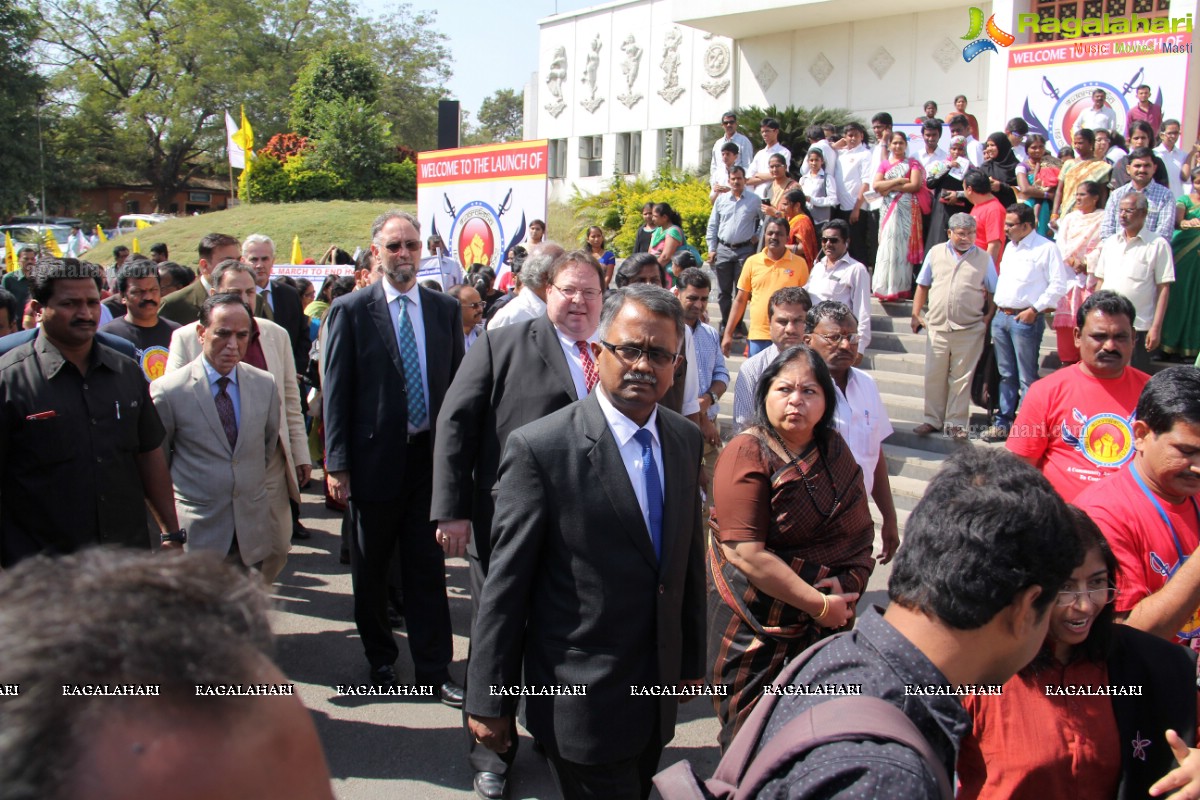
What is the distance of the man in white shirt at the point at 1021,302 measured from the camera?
25.0 ft

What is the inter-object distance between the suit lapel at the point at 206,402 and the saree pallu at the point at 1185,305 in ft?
24.3

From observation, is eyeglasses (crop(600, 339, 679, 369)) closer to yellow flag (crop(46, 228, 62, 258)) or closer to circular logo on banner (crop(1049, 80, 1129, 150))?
circular logo on banner (crop(1049, 80, 1129, 150))

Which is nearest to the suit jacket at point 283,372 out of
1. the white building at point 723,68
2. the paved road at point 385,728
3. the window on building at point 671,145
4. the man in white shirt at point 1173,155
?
the paved road at point 385,728

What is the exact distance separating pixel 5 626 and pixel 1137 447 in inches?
119

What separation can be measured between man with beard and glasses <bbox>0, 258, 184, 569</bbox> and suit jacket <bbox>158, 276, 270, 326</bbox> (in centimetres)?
292

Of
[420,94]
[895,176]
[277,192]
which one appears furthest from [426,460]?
[420,94]

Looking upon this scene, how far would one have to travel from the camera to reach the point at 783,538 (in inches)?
131

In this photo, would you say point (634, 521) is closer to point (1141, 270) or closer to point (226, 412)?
point (226, 412)

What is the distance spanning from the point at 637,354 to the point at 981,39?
21.9 meters

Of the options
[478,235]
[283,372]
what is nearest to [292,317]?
[283,372]

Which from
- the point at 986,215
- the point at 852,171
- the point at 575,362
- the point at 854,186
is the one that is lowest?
the point at 575,362

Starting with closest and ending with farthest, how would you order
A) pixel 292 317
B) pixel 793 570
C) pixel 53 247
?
pixel 793 570, pixel 292 317, pixel 53 247

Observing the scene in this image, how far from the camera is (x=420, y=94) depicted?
173 ft

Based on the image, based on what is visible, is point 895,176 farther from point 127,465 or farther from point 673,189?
point 673,189
